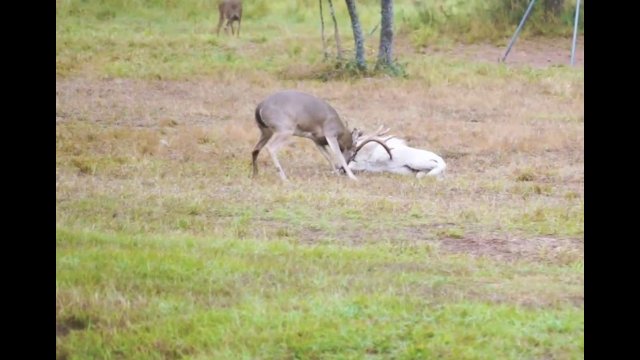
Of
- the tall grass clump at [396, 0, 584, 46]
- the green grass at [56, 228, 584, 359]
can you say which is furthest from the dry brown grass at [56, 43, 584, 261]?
the tall grass clump at [396, 0, 584, 46]

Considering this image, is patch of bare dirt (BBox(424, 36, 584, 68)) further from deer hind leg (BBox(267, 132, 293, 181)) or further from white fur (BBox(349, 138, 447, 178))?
deer hind leg (BBox(267, 132, 293, 181))

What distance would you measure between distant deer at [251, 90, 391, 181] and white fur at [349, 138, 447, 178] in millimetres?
168

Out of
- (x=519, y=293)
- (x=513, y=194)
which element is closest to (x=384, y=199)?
(x=513, y=194)

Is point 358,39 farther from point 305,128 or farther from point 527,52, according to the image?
point 305,128

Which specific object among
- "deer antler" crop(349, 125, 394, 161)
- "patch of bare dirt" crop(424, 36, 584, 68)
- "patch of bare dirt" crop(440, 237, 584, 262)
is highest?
"patch of bare dirt" crop(424, 36, 584, 68)

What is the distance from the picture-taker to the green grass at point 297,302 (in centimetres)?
660

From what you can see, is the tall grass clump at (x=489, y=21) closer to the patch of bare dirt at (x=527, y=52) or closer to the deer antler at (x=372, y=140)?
the patch of bare dirt at (x=527, y=52)

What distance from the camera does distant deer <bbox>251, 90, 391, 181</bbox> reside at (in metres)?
12.6

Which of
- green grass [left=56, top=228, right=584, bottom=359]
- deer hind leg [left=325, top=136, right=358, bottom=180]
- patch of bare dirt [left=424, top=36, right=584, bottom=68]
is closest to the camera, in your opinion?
green grass [left=56, top=228, right=584, bottom=359]

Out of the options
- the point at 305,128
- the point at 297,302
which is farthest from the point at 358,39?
the point at 297,302

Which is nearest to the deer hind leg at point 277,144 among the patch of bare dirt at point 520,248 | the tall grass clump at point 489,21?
the patch of bare dirt at point 520,248

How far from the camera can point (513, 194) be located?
11.6 m

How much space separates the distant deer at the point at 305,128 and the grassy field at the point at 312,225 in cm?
32

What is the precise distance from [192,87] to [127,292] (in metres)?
12.2
